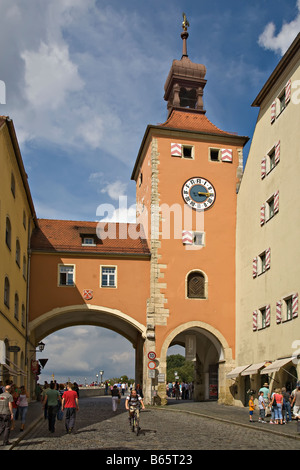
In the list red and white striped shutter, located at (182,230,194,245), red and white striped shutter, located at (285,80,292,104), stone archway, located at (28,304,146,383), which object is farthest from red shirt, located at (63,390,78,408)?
stone archway, located at (28,304,146,383)

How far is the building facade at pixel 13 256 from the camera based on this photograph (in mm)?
24531

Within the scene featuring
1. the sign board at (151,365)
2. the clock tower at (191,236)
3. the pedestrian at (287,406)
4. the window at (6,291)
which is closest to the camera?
the pedestrian at (287,406)

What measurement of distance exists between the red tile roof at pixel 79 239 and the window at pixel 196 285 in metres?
2.78

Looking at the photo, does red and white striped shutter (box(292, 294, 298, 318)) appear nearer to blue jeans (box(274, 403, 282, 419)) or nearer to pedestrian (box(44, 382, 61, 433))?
blue jeans (box(274, 403, 282, 419))

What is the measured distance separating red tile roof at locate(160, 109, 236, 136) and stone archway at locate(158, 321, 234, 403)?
11.6 m

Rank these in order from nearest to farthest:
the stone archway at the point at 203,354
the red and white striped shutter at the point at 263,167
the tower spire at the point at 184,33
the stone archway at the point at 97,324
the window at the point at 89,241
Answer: the red and white striped shutter at the point at 263,167
the stone archway at the point at 203,354
the window at the point at 89,241
the stone archway at the point at 97,324
the tower spire at the point at 184,33

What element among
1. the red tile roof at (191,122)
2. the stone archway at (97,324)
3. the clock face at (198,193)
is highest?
the red tile roof at (191,122)

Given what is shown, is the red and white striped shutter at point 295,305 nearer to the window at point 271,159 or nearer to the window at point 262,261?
the window at point 262,261

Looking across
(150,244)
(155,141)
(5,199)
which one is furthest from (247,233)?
(5,199)

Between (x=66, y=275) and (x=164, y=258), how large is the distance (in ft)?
17.8

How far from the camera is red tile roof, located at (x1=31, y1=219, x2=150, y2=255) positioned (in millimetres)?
34375

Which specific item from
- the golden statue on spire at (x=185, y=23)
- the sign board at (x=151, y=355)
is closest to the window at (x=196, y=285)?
the sign board at (x=151, y=355)

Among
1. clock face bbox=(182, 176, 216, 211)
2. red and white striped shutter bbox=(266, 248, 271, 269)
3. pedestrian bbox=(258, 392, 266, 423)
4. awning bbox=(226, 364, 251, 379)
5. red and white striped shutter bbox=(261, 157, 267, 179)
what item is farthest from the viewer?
clock face bbox=(182, 176, 216, 211)

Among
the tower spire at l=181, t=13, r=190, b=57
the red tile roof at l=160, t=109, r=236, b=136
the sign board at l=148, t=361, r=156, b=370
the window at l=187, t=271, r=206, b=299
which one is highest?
the tower spire at l=181, t=13, r=190, b=57
